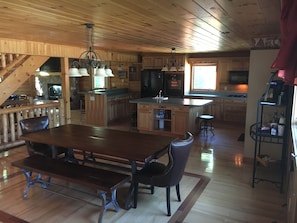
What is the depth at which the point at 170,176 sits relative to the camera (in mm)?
2734

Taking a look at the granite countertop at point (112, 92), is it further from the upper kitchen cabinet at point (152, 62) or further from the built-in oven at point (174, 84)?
the built-in oven at point (174, 84)

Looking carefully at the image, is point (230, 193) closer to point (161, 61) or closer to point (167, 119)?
point (167, 119)

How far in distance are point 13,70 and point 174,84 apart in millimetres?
5030

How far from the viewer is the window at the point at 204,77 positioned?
8469mm

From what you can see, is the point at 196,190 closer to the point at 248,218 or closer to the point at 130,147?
the point at 248,218

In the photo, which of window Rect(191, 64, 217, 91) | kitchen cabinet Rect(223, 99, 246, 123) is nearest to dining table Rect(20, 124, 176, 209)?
kitchen cabinet Rect(223, 99, 246, 123)

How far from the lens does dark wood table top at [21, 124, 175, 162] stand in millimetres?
2802

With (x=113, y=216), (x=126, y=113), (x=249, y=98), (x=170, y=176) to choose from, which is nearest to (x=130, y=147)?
(x=170, y=176)

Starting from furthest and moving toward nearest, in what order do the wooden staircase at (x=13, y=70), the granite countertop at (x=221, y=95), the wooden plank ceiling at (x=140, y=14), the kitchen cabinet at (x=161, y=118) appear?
the granite countertop at (x=221, y=95) < the kitchen cabinet at (x=161, y=118) < the wooden staircase at (x=13, y=70) < the wooden plank ceiling at (x=140, y=14)

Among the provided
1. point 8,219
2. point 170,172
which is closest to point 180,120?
point 170,172

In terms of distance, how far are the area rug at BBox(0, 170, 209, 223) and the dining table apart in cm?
25

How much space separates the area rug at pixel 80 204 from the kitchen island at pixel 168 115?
2.43 meters

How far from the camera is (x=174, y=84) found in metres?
8.53

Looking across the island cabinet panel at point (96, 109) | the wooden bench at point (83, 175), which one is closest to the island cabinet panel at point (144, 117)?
the island cabinet panel at point (96, 109)
